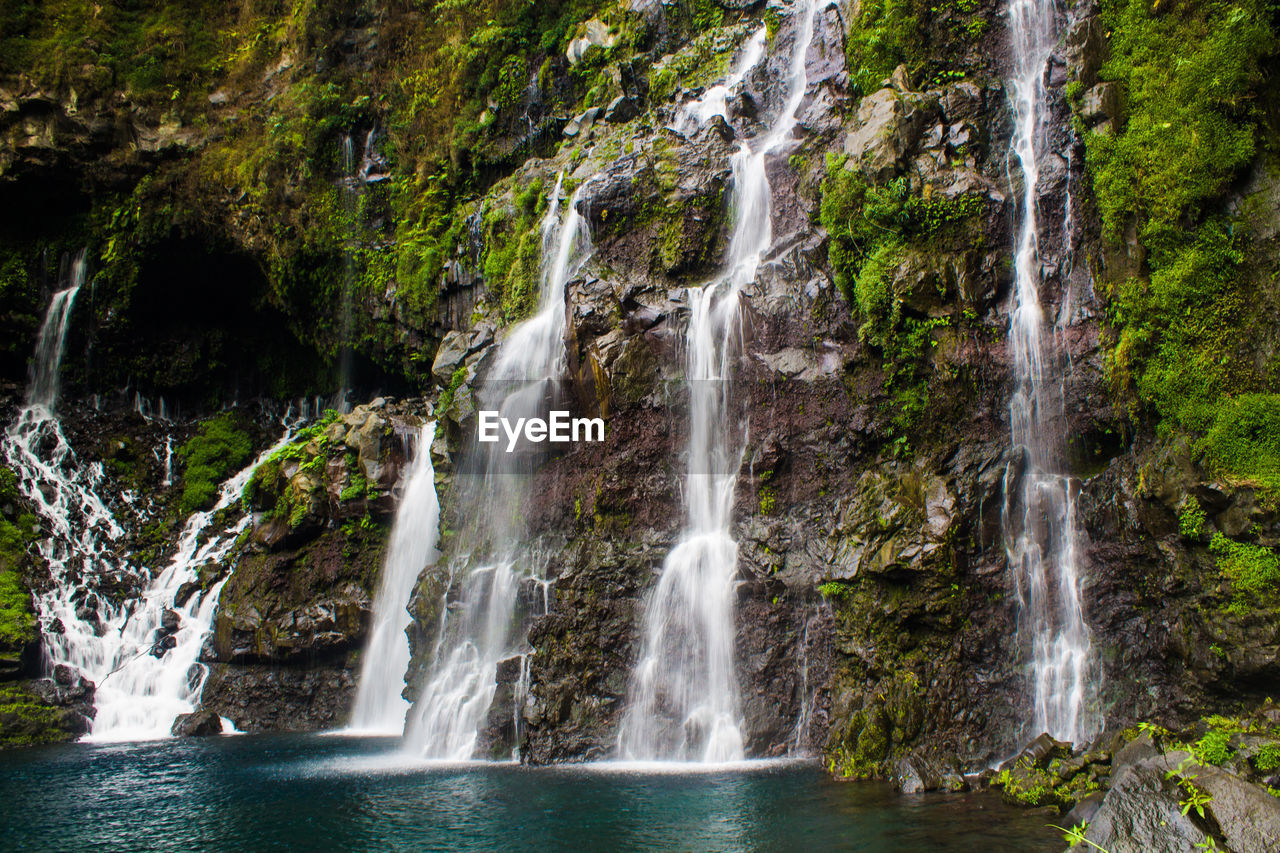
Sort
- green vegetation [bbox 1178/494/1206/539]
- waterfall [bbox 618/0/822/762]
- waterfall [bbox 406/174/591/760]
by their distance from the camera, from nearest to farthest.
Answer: green vegetation [bbox 1178/494/1206/539]
waterfall [bbox 618/0/822/762]
waterfall [bbox 406/174/591/760]

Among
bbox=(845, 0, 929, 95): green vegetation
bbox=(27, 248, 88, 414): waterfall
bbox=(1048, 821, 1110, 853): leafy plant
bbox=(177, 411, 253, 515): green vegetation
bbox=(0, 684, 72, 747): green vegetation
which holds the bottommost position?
bbox=(0, 684, 72, 747): green vegetation

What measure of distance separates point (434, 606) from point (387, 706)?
12.1 ft

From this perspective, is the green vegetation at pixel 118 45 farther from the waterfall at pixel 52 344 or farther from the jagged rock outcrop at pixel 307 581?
the jagged rock outcrop at pixel 307 581

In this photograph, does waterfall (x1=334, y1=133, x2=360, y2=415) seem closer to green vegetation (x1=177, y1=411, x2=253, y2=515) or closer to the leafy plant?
green vegetation (x1=177, y1=411, x2=253, y2=515)

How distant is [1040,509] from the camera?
1230 cm

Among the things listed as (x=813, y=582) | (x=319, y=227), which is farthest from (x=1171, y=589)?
(x=319, y=227)

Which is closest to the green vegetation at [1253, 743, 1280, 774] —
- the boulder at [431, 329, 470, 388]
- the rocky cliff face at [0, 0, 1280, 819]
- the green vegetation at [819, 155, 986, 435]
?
the rocky cliff face at [0, 0, 1280, 819]

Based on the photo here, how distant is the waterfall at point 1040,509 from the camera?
1142 centimetres

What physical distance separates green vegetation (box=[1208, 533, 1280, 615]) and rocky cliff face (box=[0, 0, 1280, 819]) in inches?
1.2

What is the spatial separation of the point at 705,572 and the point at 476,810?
18.8ft

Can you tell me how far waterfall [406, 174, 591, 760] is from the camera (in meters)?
14.7

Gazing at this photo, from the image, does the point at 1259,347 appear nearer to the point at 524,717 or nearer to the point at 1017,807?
the point at 1017,807

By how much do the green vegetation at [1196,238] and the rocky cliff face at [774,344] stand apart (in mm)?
106

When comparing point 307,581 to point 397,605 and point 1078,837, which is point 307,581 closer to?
point 397,605
